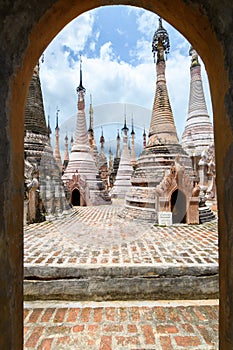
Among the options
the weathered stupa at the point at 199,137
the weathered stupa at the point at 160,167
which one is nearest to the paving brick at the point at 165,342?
the weathered stupa at the point at 160,167

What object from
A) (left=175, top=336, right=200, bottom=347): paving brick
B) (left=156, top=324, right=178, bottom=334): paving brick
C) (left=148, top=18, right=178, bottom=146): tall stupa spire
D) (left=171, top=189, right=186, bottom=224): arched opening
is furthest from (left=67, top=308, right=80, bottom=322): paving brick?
(left=148, top=18, right=178, bottom=146): tall stupa spire

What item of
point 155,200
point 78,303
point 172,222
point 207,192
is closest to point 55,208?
point 155,200

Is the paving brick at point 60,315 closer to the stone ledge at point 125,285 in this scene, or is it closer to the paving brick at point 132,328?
the stone ledge at point 125,285

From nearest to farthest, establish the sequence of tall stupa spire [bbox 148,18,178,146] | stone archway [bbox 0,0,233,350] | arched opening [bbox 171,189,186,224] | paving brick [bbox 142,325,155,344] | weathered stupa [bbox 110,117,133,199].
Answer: stone archway [bbox 0,0,233,350] < paving brick [bbox 142,325,155,344] < arched opening [bbox 171,189,186,224] < tall stupa spire [bbox 148,18,178,146] < weathered stupa [bbox 110,117,133,199]

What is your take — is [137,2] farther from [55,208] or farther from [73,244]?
[55,208]

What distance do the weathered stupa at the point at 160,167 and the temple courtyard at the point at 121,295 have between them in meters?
2.91

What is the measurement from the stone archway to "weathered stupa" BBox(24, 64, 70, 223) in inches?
284

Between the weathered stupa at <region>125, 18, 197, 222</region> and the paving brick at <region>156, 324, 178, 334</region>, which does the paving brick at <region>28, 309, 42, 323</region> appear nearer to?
the paving brick at <region>156, 324, 178, 334</region>

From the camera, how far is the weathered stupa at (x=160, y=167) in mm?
8516

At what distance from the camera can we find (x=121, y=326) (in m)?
3.16

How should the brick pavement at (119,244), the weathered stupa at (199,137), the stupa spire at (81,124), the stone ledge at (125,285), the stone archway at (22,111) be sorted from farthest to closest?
the stupa spire at (81,124) < the weathered stupa at (199,137) < the brick pavement at (119,244) < the stone ledge at (125,285) < the stone archway at (22,111)

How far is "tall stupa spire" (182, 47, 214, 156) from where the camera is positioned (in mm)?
16422

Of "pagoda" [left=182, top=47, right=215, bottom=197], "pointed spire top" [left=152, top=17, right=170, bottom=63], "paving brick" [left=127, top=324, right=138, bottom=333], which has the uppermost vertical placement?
"pointed spire top" [left=152, top=17, right=170, bottom=63]

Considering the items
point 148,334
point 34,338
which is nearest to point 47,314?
point 34,338
